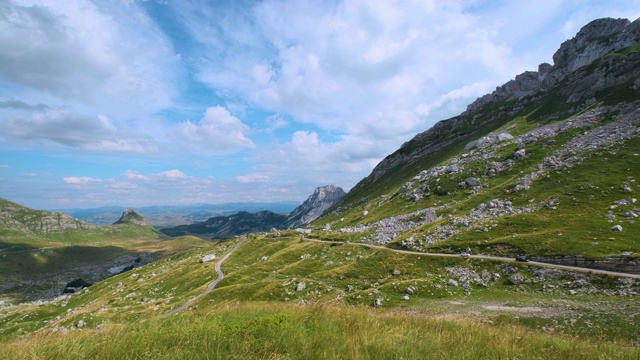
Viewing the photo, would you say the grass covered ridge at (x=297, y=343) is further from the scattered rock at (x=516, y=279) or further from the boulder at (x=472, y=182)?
the boulder at (x=472, y=182)

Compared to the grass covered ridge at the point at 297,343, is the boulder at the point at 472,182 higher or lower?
higher

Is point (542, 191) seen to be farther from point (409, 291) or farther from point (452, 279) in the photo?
point (409, 291)

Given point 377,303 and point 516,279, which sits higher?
point 516,279

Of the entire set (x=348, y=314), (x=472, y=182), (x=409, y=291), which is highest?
(x=472, y=182)

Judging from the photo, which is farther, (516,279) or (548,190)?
(548,190)

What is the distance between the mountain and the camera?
6181 cm

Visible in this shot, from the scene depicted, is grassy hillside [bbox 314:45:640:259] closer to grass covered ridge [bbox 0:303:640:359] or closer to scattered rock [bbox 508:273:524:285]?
scattered rock [bbox 508:273:524:285]

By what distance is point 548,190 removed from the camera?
9062 centimetres

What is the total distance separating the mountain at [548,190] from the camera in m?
61.8

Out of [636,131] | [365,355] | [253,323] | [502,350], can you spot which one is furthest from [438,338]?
[636,131]

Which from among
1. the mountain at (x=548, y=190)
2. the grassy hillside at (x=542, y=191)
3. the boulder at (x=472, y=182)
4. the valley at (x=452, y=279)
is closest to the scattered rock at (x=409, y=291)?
the valley at (x=452, y=279)

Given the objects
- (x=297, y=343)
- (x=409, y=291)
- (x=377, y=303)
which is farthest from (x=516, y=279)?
(x=297, y=343)

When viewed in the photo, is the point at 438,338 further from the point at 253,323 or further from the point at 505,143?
the point at 505,143

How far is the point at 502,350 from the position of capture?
7.37 m
